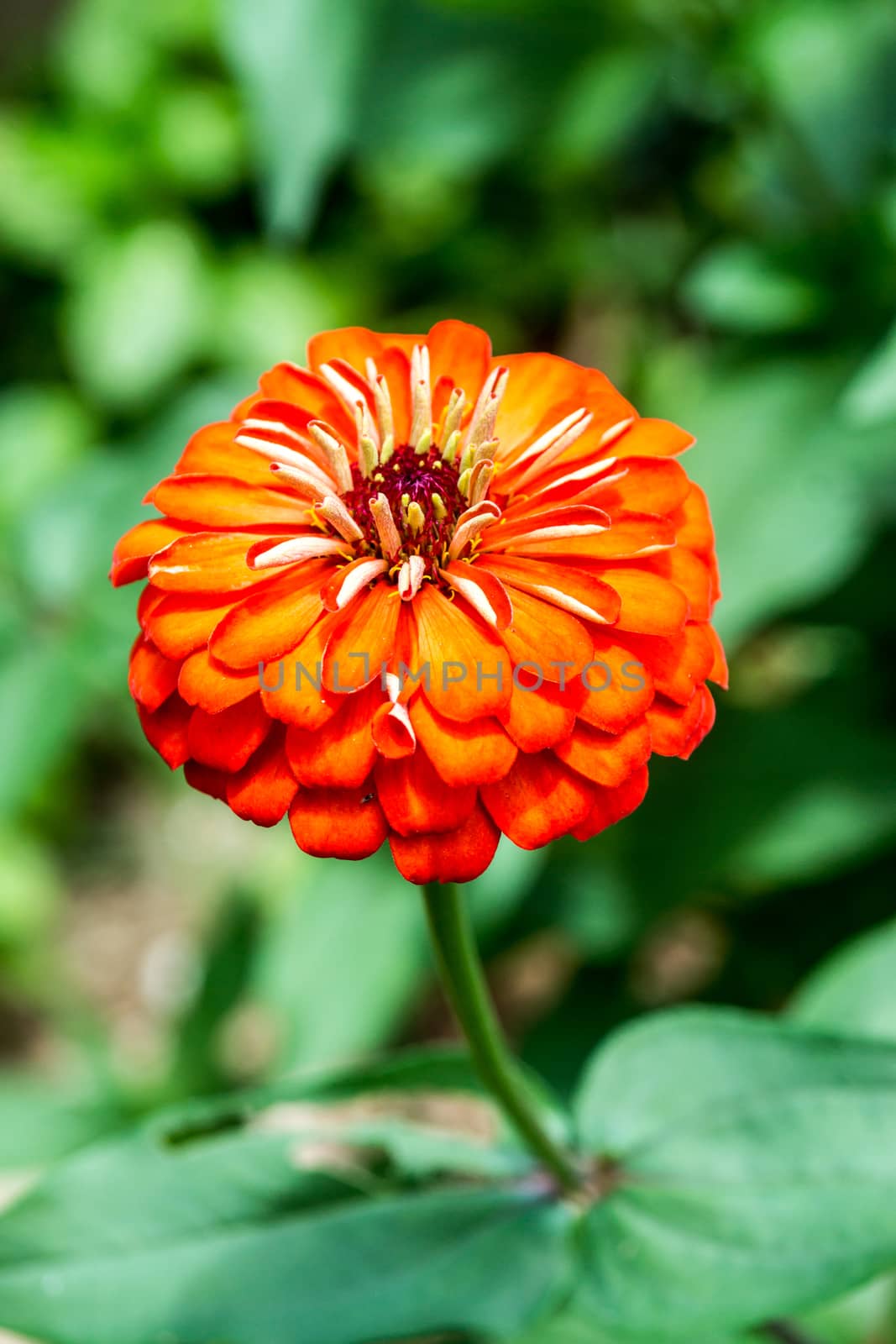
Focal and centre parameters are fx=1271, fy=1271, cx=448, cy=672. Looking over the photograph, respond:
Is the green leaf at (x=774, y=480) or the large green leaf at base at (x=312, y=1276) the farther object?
the green leaf at (x=774, y=480)

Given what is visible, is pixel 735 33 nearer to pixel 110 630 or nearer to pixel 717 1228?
pixel 110 630

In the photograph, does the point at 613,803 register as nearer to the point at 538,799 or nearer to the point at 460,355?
the point at 538,799

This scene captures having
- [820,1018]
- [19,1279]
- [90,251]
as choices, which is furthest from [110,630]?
[90,251]

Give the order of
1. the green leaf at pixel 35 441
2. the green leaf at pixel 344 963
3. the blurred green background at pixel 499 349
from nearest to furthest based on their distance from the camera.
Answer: the blurred green background at pixel 499 349
the green leaf at pixel 344 963
the green leaf at pixel 35 441

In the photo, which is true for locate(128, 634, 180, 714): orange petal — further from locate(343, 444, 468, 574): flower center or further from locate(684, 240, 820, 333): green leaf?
locate(684, 240, 820, 333): green leaf

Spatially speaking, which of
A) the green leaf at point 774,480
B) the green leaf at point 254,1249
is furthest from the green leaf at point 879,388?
the green leaf at point 254,1249

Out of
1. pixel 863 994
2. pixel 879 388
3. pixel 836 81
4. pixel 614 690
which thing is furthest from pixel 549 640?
pixel 836 81

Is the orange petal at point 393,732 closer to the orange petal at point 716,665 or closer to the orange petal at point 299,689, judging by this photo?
the orange petal at point 299,689
